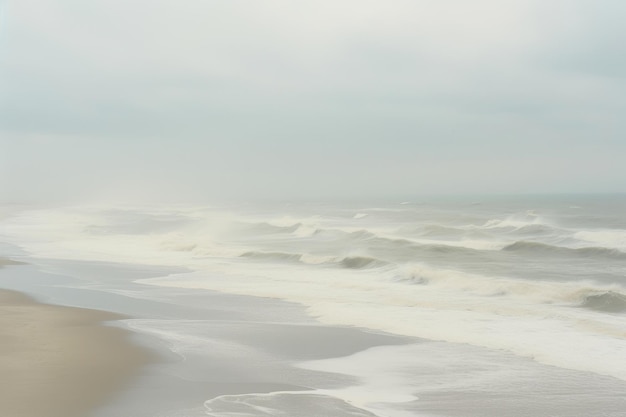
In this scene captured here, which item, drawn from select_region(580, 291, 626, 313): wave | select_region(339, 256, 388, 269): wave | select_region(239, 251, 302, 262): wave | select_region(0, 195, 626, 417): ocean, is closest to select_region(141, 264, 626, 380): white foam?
select_region(0, 195, 626, 417): ocean

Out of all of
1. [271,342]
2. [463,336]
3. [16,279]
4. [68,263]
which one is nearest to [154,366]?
[271,342]

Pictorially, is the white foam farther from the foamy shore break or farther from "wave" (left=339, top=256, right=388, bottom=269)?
the foamy shore break

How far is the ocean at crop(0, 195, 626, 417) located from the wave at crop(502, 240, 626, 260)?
22 cm

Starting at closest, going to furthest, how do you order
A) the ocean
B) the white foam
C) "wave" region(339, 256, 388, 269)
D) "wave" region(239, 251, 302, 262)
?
1. the ocean
2. the white foam
3. "wave" region(339, 256, 388, 269)
4. "wave" region(239, 251, 302, 262)

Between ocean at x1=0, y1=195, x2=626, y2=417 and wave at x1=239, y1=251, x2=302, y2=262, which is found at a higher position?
wave at x1=239, y1=251, x2=302, y2=262

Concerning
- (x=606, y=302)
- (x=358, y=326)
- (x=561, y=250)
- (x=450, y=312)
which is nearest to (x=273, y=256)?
(x=561, y=250)

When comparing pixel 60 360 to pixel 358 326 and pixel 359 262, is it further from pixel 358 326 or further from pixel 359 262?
pixel 359 262

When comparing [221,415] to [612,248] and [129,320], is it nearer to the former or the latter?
[129,320]

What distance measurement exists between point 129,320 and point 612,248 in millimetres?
24932

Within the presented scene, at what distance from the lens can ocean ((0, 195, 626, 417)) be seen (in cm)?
891

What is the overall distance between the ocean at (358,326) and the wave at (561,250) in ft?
0.73

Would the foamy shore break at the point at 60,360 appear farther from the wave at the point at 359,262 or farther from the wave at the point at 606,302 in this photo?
the wave at the point at 359,262

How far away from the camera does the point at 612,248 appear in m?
32.6

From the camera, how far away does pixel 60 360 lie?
10617 mm
